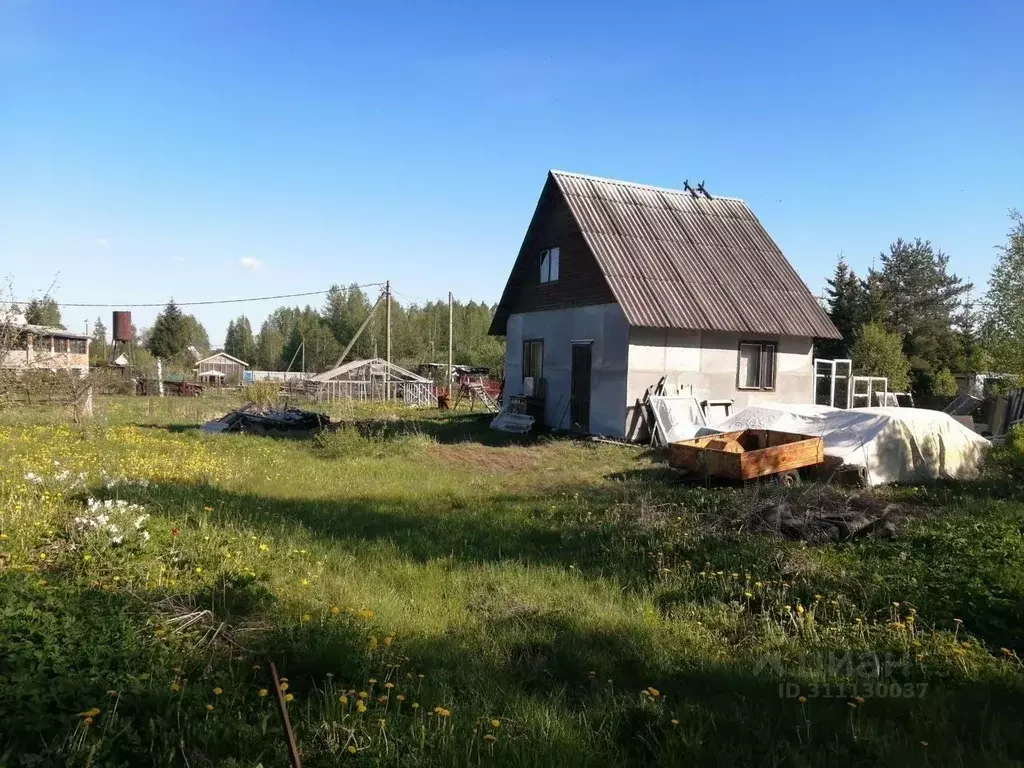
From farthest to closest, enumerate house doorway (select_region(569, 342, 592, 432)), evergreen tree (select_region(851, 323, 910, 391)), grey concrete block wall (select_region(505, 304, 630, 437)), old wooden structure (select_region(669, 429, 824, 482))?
evergreen tree (select_region(851, 323, 910, 391)), house doorway (select_region(569, 342, 592, 432)), grey concrete block wall (select_region(505, 304, 630, 437)), old wooden structure (select_region(669, 429, 824, 482))

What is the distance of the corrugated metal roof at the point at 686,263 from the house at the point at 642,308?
0.04 metres

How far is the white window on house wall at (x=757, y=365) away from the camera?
18797 mm

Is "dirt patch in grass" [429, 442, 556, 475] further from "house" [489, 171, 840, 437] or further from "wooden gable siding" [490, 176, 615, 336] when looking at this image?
"wooden gable siding" [490, 176, 615, 336]

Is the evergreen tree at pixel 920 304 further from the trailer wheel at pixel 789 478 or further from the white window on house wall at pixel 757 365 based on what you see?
the trailer wheel at pixel 789 478

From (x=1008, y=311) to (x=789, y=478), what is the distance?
11.4 metres

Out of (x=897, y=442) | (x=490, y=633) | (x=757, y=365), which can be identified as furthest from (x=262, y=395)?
(x=490, y=633)

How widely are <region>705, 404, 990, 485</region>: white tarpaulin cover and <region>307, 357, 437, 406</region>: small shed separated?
98.6 feet

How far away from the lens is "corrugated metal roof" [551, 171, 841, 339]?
17.5 m

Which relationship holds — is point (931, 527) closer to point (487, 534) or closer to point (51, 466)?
point (487, 534)

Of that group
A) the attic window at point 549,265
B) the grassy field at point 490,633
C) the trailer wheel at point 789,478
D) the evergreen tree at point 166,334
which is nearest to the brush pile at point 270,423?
the attic window at point 549,265

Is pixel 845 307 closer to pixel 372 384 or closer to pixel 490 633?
pixel 372 384

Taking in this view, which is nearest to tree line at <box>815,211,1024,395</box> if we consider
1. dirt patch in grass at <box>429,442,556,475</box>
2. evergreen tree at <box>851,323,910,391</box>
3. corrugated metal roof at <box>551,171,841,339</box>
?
evergreen tree at <box>851,323,910,391</box>

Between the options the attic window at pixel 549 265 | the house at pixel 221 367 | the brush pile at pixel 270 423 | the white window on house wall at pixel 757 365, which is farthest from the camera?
the house at pixel 221 367

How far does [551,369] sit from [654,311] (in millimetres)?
4207
